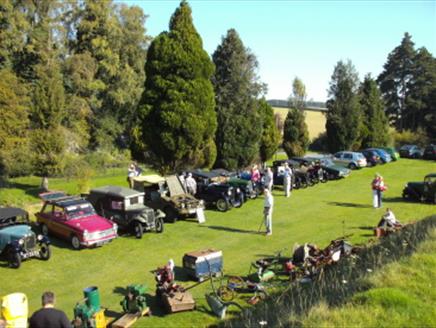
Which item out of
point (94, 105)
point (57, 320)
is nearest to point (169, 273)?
point (57, 320)

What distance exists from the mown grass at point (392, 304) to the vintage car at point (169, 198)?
408 inches

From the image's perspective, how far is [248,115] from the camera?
2866 centimetres

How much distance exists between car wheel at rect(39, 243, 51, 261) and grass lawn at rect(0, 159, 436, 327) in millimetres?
205

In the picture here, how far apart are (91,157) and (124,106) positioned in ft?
31.8

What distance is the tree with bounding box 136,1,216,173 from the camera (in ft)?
71.9

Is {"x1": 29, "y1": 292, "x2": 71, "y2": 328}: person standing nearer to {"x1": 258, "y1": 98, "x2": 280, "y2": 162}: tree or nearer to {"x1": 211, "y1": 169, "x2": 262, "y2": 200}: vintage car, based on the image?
{"x1": 211, "y1": 169, "x2": 262, "y2": 200}: vintage car

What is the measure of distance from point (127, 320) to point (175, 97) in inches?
559

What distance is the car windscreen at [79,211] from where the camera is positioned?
15508 millimetres

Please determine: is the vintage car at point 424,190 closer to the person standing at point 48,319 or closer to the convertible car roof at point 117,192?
the convertible car roof at point 117,192

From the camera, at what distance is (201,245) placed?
1530cm

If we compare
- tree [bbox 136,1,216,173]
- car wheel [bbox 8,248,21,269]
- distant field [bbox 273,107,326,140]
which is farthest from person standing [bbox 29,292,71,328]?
distant field [bbox 273,107,326,140]

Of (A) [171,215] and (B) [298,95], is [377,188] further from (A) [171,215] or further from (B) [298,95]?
(B) [298,95]

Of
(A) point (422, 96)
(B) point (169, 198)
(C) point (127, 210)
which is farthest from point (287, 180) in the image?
(A) point (422, 96)

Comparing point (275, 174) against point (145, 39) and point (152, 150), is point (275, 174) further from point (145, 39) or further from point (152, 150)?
point (145, 39)
